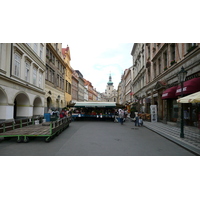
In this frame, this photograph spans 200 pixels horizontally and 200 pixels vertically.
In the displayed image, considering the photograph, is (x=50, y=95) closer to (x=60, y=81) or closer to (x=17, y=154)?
(x=60, y=81)

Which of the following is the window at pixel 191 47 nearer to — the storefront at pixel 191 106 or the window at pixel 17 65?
the storefront at pixel 191 106

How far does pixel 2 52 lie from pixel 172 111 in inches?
653

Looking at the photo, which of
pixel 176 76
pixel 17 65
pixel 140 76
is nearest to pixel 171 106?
pixel 176 76

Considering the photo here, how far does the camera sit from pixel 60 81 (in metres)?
31.4

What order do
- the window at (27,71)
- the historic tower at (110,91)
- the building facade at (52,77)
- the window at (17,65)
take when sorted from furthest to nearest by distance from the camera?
the historic tower at (110,91)
the building facade at (52,77)
the window at (27,71)
the window at (17,65)

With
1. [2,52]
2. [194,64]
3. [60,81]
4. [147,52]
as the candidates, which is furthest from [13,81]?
[147,52]

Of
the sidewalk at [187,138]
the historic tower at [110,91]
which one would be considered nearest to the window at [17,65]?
the sidewalk at [187,138]

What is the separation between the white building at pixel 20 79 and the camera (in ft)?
38.9

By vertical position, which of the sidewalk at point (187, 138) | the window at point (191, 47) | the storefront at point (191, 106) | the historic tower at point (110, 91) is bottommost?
the sidewalk at point (187, 138)

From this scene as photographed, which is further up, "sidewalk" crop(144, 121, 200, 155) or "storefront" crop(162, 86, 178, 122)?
"storefront" crop(162, 86, 178, 122)

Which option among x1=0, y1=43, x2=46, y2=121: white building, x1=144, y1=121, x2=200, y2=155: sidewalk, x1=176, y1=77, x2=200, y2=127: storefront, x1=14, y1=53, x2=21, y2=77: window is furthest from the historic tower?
x1=144, y1=121, x2=200, y2=155: sidewalk

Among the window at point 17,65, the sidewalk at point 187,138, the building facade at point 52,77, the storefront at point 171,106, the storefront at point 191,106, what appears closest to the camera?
the sidewalk at point 187,138

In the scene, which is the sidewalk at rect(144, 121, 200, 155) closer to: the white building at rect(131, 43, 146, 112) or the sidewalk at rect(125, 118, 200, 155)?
the sidewalk at rect(125, 118, 200, 155)

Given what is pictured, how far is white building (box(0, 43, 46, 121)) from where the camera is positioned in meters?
11.9
